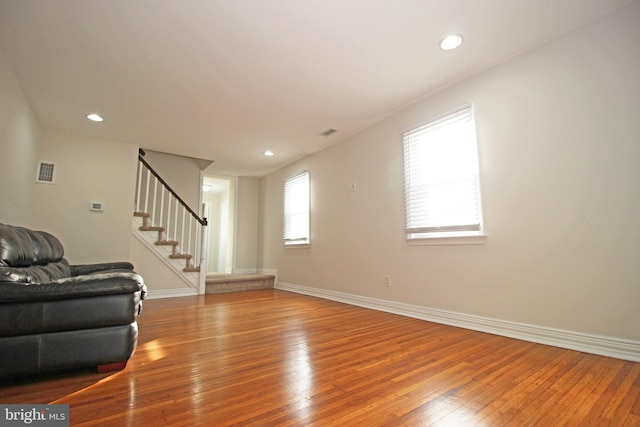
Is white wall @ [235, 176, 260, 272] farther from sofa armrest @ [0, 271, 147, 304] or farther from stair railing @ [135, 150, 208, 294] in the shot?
sofa armrest @ [0, 271, 147, 304]

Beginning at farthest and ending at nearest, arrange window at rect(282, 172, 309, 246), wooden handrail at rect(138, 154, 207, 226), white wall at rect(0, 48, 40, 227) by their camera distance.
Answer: window at rect(282, 172, 309, 246), wooden handrail at rect(138, 154, 207, 226), white wall at rect(0, 48, 40, 227)

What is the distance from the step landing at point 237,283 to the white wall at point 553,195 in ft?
10.4

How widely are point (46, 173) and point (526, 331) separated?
19.7 ft

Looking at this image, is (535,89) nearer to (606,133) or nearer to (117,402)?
(606,133)

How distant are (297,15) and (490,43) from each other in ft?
5.36

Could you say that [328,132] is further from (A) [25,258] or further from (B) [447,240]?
(A) [25,258]

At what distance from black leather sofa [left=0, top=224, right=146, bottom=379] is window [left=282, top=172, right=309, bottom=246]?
3483 mm

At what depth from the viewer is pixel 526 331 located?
7.73ft

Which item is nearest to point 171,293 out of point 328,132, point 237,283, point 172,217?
point 237,283

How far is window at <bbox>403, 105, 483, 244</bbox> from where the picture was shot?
9.21 ft

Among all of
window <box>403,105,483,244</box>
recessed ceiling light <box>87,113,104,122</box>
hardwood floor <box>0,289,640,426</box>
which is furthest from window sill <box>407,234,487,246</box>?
recessed ceiling light <box>87,113,104,122</box>

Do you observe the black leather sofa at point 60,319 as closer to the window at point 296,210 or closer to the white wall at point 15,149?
the white wall at point 15,149

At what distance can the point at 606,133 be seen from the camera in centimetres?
208

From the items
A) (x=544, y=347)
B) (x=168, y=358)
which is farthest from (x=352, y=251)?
(x=168, y=358)
